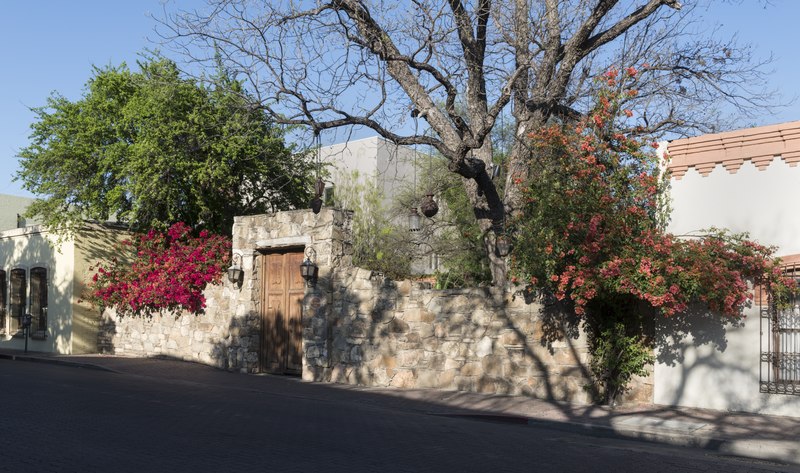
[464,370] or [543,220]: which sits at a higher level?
[543,220]

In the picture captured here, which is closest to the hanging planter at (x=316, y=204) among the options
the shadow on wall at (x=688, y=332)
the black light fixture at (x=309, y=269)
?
the black light fixture at (x=309, y=269)

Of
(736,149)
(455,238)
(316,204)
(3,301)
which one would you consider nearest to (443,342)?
(316,204)

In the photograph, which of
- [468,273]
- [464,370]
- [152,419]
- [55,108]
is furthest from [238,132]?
[152,419]

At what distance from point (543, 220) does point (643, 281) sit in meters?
1.77

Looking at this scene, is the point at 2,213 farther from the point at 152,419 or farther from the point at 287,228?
the point at 152,419

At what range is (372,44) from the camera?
14766 mm

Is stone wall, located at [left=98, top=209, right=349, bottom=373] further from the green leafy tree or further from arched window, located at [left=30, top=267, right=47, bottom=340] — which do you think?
arched window, located at [left=30, top=267, right=47, bottom=340]

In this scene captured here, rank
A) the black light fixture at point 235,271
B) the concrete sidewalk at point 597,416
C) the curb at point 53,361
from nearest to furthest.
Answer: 1. the concrete sidewalk at point 597,416
2. the black light fixture at point 235,271
3. the curb at point 53,361

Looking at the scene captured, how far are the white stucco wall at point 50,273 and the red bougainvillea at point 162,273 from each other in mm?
962

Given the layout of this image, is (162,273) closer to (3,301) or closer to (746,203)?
(3,301)

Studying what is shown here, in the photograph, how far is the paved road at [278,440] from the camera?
759 cm

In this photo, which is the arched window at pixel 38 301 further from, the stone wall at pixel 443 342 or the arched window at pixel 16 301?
the stone wall at pixel 443 342

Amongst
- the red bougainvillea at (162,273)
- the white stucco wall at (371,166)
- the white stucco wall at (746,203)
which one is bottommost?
the red bougainvillea at (162,273)

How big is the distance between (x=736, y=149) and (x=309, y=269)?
8.17 meters
